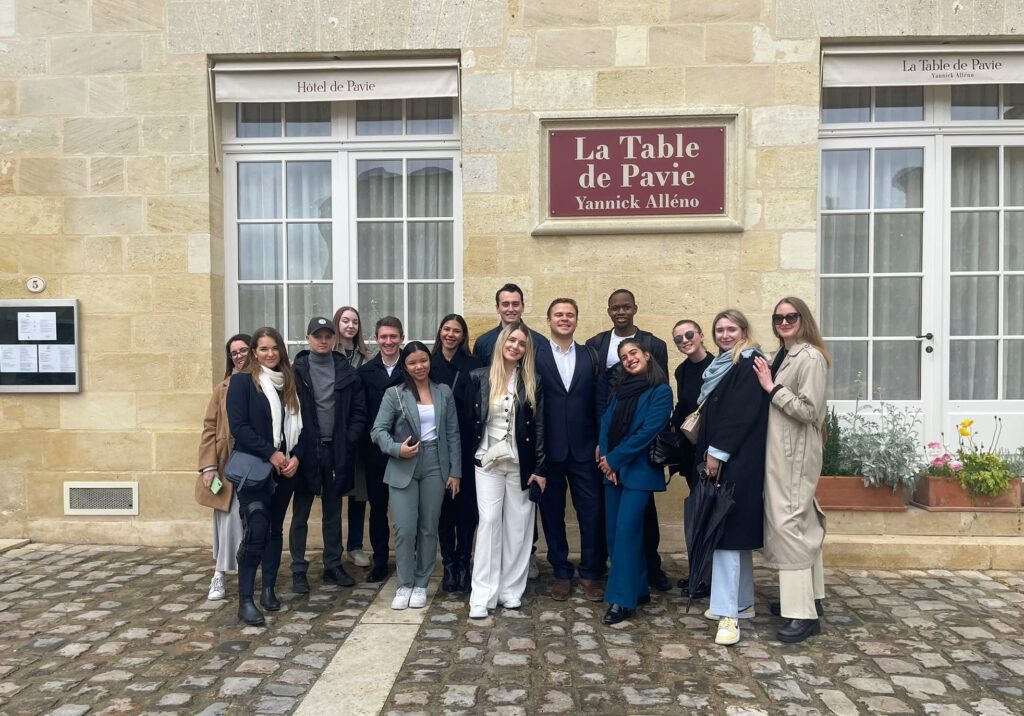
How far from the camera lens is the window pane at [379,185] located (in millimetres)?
6109

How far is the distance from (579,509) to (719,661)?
1208 mm

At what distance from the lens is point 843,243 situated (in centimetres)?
596

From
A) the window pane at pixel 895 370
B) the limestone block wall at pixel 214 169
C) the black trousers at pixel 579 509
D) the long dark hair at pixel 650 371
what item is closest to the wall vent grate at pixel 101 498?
the limestone block wall at pixel 214 169

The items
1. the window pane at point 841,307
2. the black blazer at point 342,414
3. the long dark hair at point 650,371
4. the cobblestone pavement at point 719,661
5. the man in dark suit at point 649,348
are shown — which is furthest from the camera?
the window pane at point 841,307

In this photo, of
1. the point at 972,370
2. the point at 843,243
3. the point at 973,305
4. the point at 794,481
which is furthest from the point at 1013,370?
the point at 794,481

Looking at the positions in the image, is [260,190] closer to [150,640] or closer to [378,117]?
[378,117]

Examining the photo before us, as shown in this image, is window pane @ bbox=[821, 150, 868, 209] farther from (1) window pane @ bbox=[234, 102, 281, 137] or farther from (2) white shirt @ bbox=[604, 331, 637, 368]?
(1) window pane @ bbox=[234, 102, 281, 137]

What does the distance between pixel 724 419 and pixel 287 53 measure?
4.28m

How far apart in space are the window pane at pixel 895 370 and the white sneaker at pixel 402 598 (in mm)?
3903

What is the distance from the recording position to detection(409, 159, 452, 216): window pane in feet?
20.0

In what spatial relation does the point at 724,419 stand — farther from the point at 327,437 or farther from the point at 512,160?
the point at 512,160

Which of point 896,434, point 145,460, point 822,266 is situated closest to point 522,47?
point 822,266

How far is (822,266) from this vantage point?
235 inches

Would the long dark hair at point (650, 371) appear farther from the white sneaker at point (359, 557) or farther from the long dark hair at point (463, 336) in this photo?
the white sneaker at point (359, 557)
